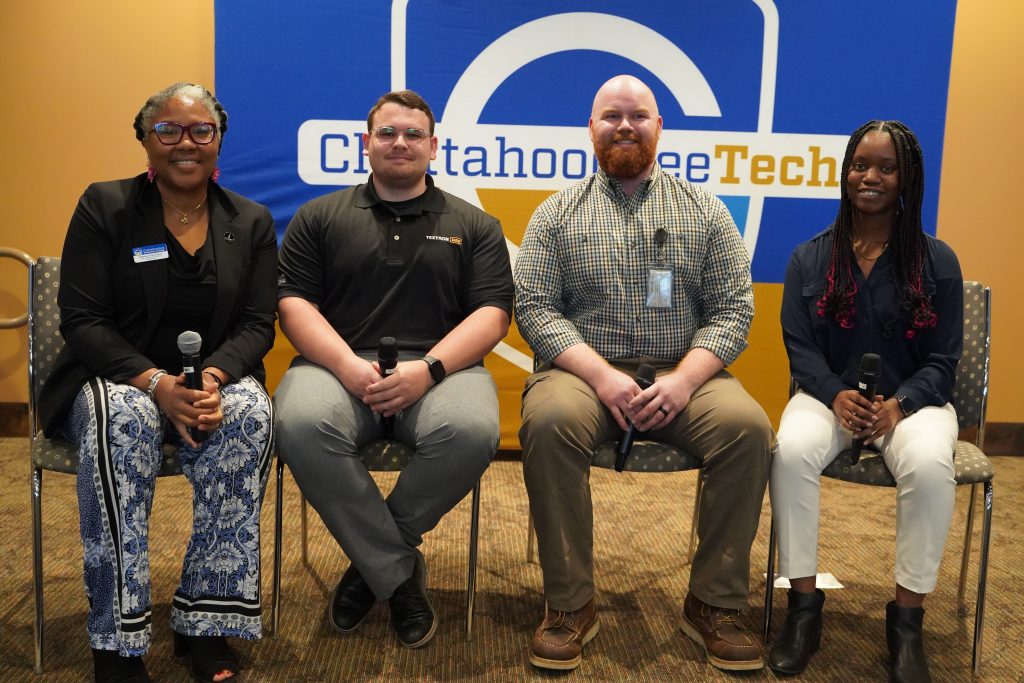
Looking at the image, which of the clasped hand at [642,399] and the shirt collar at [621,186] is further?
the shirt collar at [621,186]

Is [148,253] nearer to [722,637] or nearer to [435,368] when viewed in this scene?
[435,368]

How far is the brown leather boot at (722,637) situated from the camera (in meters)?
2.23

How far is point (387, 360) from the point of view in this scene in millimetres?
2293

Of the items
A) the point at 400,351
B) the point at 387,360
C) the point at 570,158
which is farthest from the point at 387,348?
the point at 570,158

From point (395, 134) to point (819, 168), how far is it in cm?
232

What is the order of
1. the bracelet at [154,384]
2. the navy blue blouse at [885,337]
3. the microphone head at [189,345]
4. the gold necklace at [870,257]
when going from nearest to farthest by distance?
the microphone head at [189,345] < the bracelet at [154,384] < the navy blue blouse at [885,337] < the gold necklace at [870,257]

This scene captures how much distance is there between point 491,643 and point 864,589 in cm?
126

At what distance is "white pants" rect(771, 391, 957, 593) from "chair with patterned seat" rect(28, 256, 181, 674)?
157 cm

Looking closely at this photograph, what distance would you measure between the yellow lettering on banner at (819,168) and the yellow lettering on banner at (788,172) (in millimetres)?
52

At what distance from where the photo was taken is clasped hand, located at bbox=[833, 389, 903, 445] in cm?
229

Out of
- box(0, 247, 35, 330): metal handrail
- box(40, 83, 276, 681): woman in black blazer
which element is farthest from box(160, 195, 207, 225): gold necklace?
box(0, 247, 35, 330): metal handrail

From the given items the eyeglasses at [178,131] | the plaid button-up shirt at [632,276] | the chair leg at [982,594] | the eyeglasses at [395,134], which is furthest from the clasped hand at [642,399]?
the eyeglasses at [178,131]

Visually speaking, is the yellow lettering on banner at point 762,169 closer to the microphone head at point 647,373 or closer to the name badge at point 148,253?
the microphone head at point 647,373

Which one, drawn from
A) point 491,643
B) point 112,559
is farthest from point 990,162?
point 112,559
